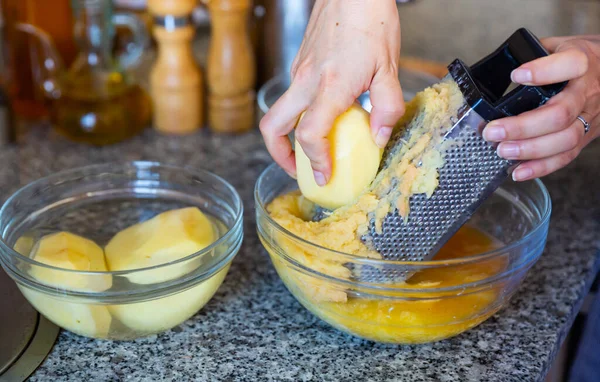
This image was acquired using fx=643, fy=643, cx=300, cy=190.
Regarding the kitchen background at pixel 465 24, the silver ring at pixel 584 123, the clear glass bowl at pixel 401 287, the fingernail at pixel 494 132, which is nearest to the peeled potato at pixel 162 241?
the clear glass bowl at pixel 401 287

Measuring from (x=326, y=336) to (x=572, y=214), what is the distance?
2.11 feet

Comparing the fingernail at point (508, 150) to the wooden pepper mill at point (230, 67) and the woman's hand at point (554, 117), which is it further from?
the wooden pepper mill at point (230, 67)

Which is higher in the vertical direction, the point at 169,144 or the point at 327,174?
the point at 327,174

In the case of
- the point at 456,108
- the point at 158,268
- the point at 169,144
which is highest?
the point at 456,108

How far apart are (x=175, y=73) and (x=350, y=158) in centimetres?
79

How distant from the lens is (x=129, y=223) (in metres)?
1.12

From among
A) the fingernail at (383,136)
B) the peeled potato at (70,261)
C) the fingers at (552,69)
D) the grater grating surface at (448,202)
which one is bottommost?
the peeled potato at (70,261)

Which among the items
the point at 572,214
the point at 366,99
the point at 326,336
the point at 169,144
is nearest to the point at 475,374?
the point at 326,336

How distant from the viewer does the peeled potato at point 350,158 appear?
862mm

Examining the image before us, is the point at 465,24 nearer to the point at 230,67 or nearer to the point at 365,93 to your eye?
the point at 365,93

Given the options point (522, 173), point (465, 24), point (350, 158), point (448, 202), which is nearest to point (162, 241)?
point (350, 158)

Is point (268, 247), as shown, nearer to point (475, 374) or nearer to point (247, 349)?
point (247, 349)

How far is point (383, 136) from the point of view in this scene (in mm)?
847

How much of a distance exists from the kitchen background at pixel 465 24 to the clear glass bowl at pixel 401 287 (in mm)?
1085
